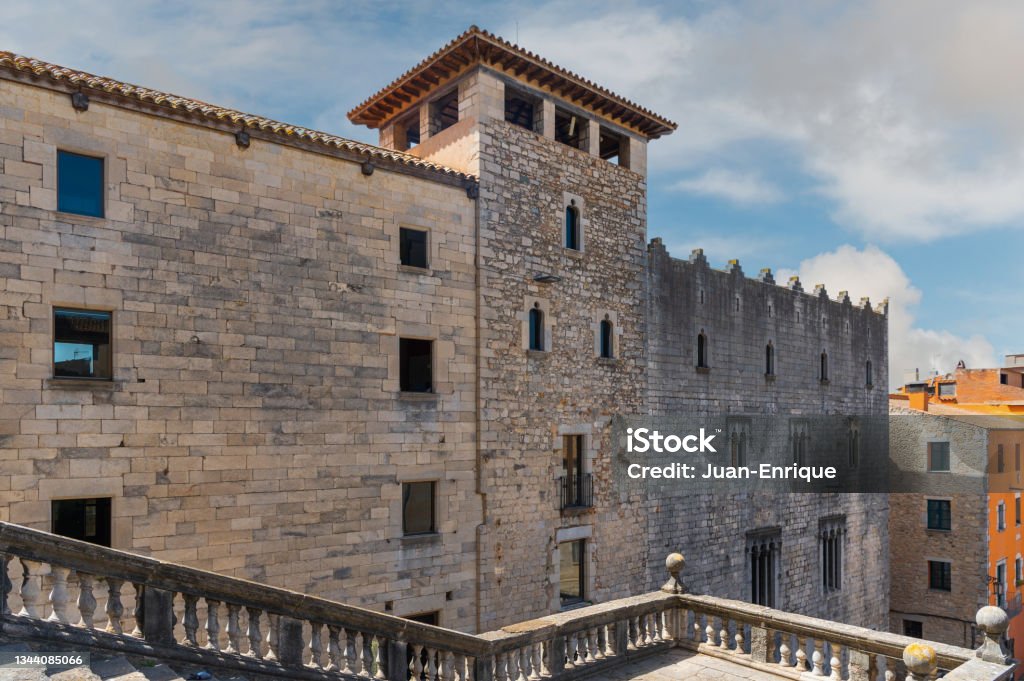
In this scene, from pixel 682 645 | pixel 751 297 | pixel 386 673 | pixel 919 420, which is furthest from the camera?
pixel 919 420

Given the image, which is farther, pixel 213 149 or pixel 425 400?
pixel 425 400

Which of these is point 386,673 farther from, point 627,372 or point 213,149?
point 627,372

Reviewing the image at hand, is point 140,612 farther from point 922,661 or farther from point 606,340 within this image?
point 606,340

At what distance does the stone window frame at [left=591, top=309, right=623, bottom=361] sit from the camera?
56.0 ft

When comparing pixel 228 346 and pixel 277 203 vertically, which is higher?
pixel 277 203

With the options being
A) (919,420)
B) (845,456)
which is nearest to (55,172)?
(845,456)

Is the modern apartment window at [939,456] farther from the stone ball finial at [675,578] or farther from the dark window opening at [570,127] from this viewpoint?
the stone ball finial at [675,578]

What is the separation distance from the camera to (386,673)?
7.78 meters

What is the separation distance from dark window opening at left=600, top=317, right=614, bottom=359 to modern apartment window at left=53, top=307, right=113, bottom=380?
10503 mm

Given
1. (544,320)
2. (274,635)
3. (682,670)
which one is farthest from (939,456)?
(274,635)

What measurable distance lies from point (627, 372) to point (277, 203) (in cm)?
931

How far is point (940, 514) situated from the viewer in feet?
101

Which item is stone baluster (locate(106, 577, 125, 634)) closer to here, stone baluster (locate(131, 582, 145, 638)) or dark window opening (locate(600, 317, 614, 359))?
stone baluster (locate(131, 582, 145, 638))

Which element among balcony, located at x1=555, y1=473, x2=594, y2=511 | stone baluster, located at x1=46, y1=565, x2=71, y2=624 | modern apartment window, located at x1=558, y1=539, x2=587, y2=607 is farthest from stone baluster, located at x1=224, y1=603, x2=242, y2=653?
balcony, located at x1=555, y1=473, x2=594, y2=511
